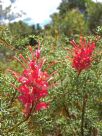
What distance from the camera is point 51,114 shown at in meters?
5.92

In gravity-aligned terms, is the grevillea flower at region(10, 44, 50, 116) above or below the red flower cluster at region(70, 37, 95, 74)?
below

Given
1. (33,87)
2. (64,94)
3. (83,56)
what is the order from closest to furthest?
1. (33,87)
2. (83,56)
3. (64,94)

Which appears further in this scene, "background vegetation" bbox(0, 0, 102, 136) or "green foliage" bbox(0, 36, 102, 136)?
"green foliage" bbox(0, 36, 102, 136)

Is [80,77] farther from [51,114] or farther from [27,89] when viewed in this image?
[27,89]

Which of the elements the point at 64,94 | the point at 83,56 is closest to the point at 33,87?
the point at 83,56

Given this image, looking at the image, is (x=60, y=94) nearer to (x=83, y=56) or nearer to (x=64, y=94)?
(x=64, y=94)

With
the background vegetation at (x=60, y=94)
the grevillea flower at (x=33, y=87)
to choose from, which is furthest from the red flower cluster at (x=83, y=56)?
the grevillea flower at (x=33, y=87)

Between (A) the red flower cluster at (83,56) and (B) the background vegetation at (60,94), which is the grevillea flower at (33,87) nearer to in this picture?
(B) the background vegetation at (60,94)

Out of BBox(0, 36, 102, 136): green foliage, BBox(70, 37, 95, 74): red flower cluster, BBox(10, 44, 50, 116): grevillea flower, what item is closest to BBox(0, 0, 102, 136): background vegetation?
BBox(0, 36, 102, 136): green foliage

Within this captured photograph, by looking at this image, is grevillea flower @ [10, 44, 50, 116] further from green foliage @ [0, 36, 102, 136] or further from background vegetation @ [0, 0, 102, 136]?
green foliage @ [0, 36, 102, 136]

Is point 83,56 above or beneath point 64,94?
above

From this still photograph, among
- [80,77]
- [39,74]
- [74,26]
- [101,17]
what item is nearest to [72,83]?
[80,77]

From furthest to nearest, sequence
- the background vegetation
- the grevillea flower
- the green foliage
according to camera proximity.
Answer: the green foliage → the background vegetation → the grevillea flower

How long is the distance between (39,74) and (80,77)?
224 centimetres
